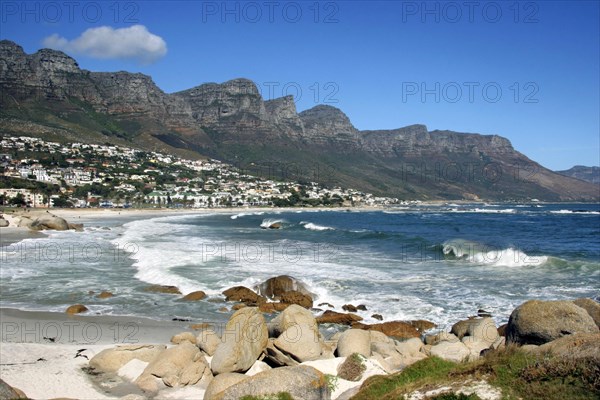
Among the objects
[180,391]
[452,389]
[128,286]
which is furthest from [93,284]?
[452,389]

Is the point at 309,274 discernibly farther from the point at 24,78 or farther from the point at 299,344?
the point at 24,78

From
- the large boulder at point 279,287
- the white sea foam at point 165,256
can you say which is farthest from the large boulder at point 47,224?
the large boulder at point 279,287

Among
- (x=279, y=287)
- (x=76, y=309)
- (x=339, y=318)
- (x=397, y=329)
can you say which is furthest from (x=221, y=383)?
(x=279, y=287)

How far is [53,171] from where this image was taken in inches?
4906

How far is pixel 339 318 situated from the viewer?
17.7m

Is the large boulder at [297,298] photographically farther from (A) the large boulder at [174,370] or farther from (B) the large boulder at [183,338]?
(A) the large boulder at [174,370]

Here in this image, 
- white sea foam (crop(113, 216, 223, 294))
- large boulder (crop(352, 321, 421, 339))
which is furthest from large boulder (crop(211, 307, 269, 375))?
white sea foam (crop(113, 216, 223, 294))

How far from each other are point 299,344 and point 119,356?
4.61 meters

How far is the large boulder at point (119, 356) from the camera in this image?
39.4 feet

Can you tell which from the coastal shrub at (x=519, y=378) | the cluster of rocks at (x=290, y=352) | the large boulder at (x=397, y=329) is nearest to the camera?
the coastal shrub at (x=519, y=378)

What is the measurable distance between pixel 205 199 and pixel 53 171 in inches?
1550

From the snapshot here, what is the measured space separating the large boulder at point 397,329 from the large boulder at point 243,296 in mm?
5386

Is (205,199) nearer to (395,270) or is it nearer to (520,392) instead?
(395,270)

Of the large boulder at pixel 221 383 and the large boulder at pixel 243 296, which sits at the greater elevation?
the large boulder at pixel 221 383
